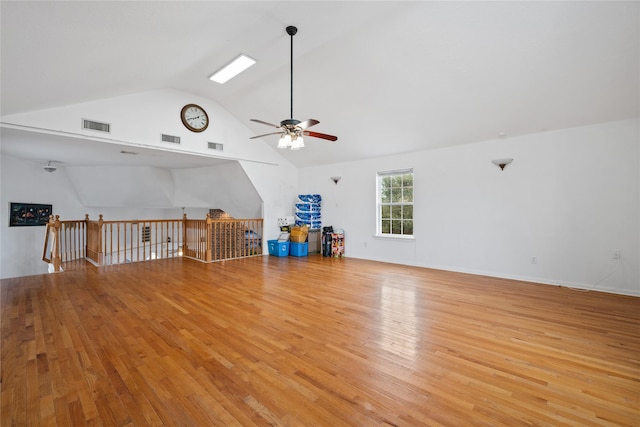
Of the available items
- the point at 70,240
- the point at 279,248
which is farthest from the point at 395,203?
the point at 70,240

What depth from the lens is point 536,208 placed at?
471cm

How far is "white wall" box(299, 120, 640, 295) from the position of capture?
410 cm

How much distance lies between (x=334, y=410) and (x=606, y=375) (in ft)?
6.99

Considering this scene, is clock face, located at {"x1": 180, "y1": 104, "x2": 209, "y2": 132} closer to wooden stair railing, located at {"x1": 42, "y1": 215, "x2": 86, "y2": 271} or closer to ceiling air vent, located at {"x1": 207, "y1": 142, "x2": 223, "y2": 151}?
ceiling air vent, located at {"x1": 207, "y1": 142, "x2": 223, "y2": 151}

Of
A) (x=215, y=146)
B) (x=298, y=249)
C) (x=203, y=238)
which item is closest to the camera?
(x=215, y=146)

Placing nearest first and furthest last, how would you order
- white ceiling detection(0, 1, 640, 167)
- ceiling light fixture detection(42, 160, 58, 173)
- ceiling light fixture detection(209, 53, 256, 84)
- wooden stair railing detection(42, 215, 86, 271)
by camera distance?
1. white ceiling detection(0, 1, 640, 167)
2. ceiling light fixture detection(209, 53, 256, 84)
3. wooden stair railing detection(42, 215, 86, 271)
4. ceiling light fixture detection(42, 160, 58, 173)

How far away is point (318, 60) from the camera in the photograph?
14.4ft

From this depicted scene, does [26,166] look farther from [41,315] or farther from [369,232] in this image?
[369,232]

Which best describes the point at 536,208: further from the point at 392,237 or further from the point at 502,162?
the point at 392,237

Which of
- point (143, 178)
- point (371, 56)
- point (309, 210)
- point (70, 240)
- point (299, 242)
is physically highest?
point (371, 56)

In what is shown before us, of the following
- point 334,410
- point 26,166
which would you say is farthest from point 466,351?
point 26,166

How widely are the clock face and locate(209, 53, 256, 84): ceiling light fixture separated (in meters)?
1.14

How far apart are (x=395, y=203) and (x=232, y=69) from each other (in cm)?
440

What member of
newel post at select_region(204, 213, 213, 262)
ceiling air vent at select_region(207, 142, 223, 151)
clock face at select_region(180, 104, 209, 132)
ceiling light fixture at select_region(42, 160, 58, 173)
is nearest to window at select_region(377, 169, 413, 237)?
ceiling air vent at select_region(207, 142, 223, 151)
